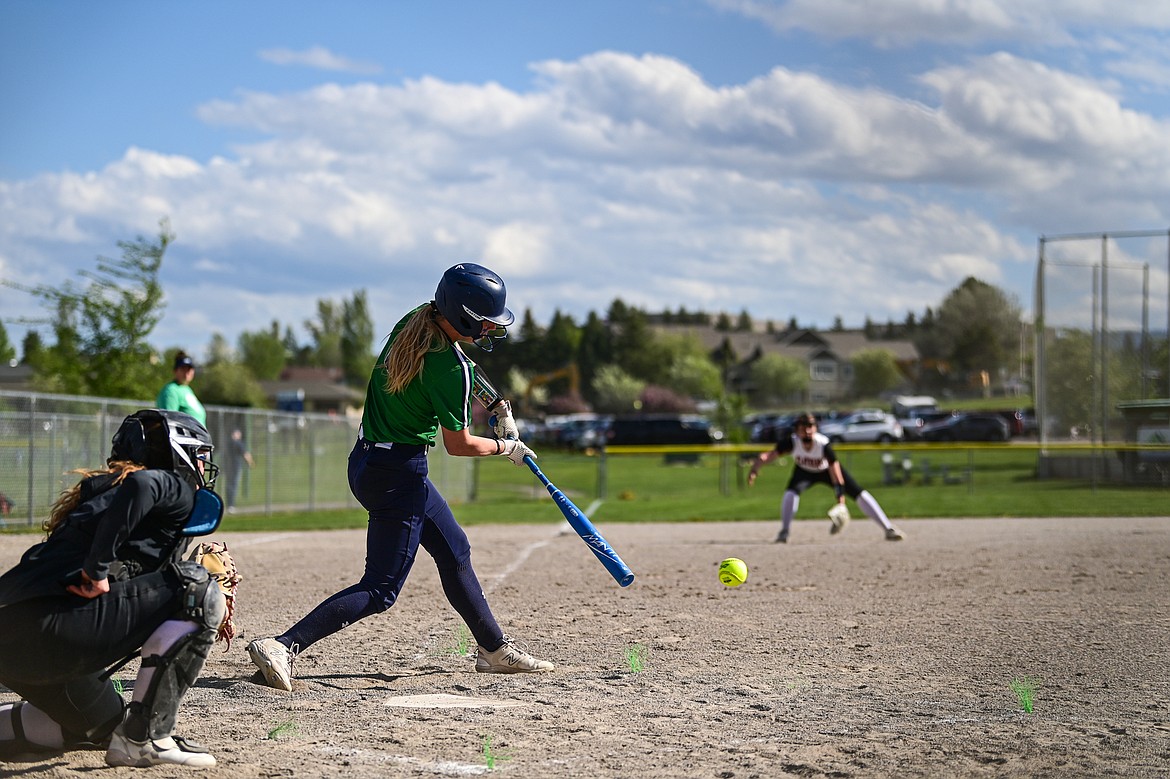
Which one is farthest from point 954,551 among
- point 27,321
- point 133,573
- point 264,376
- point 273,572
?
point 264,376

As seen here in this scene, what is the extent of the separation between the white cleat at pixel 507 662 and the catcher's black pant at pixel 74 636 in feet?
7.91

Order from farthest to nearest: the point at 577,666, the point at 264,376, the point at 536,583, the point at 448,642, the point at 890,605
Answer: the point at 264,376 < the point at 536,583 < the point at 890,605 < the point at 448,642 < the point at 577,666

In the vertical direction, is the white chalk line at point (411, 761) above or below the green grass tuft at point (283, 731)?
above

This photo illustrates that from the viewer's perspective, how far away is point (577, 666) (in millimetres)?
6812

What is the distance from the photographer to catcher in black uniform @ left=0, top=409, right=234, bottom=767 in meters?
4.20

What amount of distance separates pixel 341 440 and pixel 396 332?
22530 millimetres

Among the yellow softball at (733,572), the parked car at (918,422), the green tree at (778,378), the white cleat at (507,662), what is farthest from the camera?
the green tree at (778,378)

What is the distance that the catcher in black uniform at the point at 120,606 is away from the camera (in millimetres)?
4203

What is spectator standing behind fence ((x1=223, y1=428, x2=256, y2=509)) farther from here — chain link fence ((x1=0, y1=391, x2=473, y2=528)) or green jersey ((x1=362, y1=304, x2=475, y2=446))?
green jersey ((x1=362, y1=304, x2=475, y2=446))

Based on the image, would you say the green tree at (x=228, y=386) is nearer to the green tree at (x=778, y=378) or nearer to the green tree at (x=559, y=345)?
the green tree at (x=559, y=345)

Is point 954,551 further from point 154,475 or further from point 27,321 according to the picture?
point 27,321

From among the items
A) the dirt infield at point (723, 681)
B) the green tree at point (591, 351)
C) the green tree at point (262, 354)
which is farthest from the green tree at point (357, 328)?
the dirt infield at point (723, 681)

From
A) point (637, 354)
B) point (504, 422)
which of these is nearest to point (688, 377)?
point (637, 354)

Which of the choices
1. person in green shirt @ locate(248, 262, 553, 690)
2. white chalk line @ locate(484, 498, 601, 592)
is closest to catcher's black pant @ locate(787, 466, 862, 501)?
white chalk line @ locate(484, 498, 601, 592)
